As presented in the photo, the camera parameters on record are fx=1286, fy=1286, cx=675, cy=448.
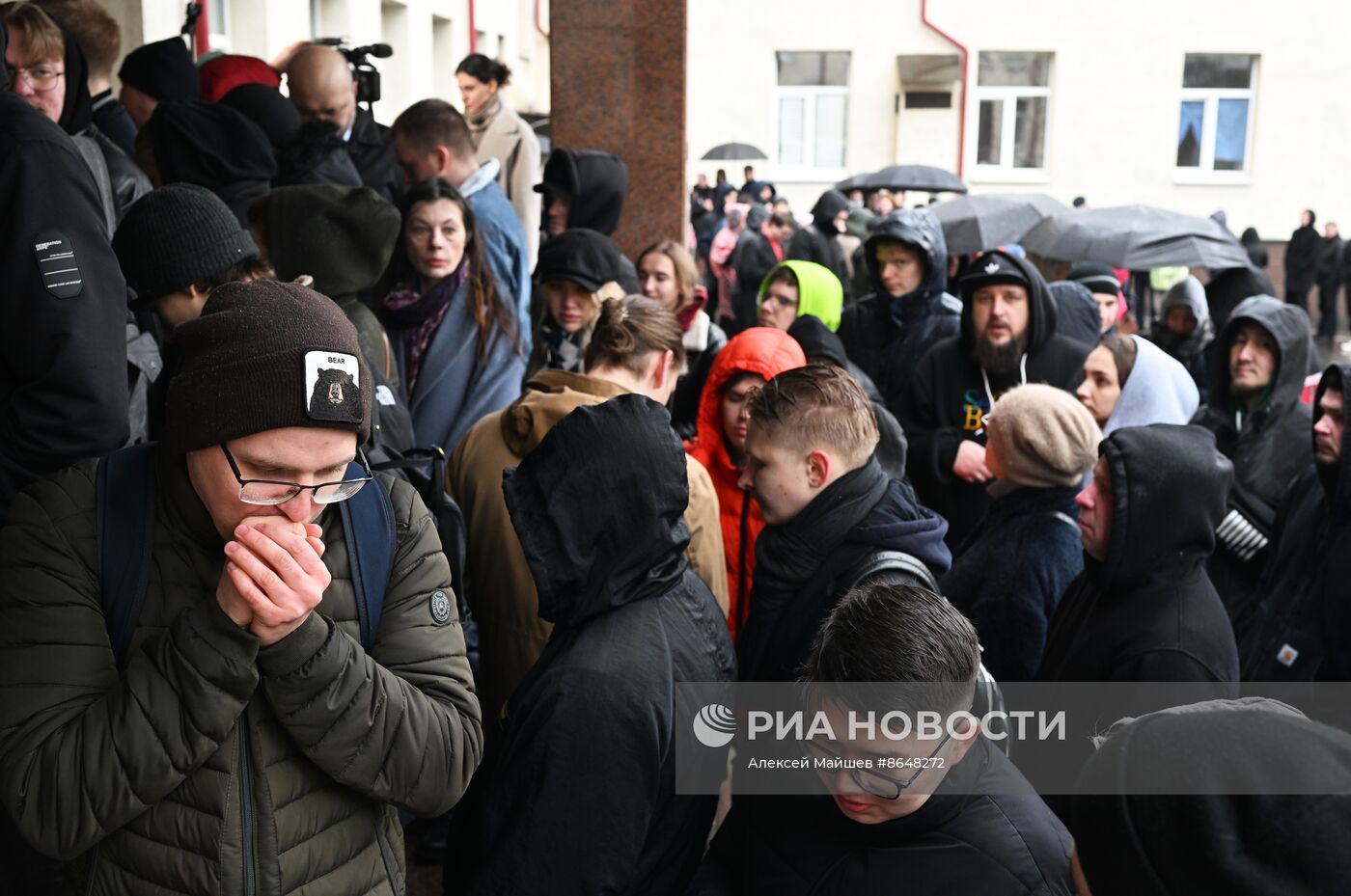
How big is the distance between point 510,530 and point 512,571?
0.11 m

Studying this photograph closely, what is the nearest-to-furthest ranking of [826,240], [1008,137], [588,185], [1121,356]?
[1121,356] < [588,185] < [826,240] < [1008,137]

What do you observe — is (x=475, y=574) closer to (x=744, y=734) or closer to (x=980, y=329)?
(x=744, y=734)

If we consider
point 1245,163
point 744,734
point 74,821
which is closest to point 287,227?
point 744,734

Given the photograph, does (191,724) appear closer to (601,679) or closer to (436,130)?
(601,679)

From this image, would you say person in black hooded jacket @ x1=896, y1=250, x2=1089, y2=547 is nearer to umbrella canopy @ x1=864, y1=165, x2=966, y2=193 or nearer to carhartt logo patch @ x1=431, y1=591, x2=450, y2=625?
carhartt logo patch @ x1=431, y1=591, x2=450, y2=625

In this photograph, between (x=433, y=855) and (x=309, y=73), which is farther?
(x=309, y=73)

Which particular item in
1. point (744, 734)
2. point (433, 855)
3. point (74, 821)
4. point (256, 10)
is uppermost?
point (256, 10)

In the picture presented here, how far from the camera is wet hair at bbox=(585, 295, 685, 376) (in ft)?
12.5

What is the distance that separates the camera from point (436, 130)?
5711 millimetres

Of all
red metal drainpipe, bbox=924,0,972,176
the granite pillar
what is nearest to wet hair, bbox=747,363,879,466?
the granite pillar

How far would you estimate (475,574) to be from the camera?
3.61 metres

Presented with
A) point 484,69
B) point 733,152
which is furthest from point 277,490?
point 733,152

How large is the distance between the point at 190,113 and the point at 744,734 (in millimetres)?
3552

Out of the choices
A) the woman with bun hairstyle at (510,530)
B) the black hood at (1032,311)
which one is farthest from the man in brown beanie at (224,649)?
the black hood at (1032,311)
